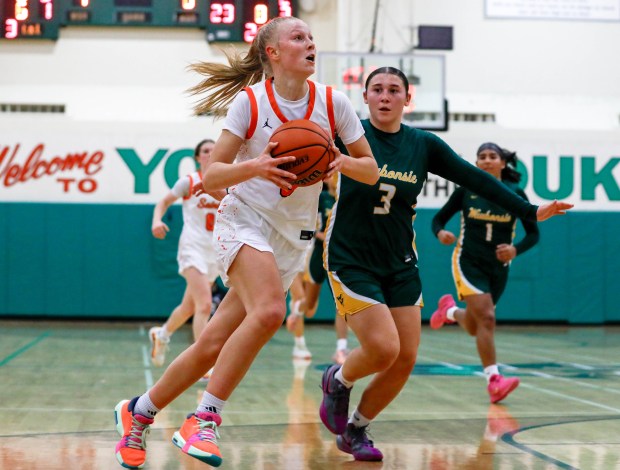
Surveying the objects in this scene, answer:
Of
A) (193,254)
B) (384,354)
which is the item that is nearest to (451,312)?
(193,254)

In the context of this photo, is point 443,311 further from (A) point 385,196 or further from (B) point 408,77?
(B) point 408,77

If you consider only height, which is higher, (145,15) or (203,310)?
(145,15)

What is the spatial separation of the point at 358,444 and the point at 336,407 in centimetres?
23

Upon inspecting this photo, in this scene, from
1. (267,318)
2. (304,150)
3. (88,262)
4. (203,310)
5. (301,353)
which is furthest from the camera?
(88,262)

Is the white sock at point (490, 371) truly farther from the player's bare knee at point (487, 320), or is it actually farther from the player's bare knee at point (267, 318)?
the player's bare knee at point (267, 318)

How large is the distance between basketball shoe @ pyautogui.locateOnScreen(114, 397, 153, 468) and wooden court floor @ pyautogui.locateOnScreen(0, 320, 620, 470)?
6.3 inches

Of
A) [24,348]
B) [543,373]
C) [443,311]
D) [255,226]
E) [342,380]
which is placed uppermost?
[255,226]

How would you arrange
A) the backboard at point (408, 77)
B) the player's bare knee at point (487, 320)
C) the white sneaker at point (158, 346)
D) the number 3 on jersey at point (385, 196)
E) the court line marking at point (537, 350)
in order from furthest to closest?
the backboard at point (408, 77), the court line marking at point (537, 350), the white sneaker at point (158, 346), the player's bare knee at point (487, 320), the number 3 on jersey at point (385, 196)

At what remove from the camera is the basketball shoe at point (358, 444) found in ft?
14.1

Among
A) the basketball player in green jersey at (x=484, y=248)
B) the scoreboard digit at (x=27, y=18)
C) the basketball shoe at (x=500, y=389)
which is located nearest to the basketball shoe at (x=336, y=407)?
the basketball shoe at (x=500, y=389)

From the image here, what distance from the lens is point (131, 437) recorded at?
13.0 ft

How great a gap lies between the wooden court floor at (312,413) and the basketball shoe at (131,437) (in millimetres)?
159

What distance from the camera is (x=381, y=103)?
15.0 feet

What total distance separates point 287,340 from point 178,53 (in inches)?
235
